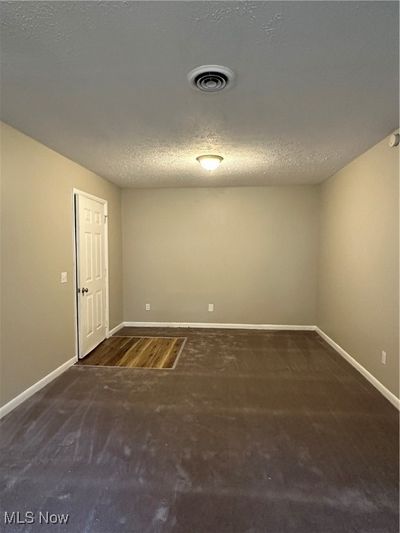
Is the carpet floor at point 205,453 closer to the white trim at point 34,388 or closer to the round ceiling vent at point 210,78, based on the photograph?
the white trim at point 34,388

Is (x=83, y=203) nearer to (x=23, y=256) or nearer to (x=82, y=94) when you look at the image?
(x=23, y=256)

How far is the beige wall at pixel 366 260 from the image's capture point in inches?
115

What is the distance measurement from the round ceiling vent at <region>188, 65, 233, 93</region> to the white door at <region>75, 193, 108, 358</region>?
8.15 ft

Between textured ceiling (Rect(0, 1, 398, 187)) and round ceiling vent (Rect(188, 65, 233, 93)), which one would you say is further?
round ceiling vent (Rect(188, 65, 233, 93))

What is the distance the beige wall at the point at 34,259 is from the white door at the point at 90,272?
0.59 feet

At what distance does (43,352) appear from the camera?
3.27 meters

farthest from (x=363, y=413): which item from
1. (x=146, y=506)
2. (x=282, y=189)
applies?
(x=282, y=189)

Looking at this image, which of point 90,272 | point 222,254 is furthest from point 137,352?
point 222,254

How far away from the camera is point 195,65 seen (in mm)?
1805

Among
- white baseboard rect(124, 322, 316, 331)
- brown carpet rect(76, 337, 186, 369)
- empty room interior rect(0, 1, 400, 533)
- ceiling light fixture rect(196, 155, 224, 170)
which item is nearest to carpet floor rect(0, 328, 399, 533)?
empty room interior rect(0, 1, 400, 533)

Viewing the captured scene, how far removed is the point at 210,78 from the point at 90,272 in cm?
315

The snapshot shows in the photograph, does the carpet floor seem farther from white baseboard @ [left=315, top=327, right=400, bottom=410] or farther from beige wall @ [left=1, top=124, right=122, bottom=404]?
beige wall @ [left=1, top=124, right=122, bottom=404]

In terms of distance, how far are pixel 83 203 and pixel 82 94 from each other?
6.84ft

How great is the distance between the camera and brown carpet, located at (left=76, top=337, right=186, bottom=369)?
154 inches
